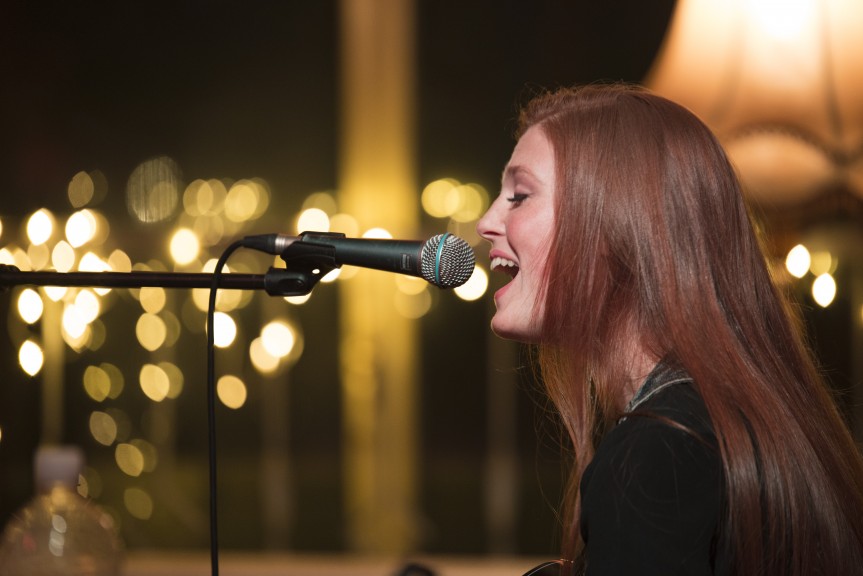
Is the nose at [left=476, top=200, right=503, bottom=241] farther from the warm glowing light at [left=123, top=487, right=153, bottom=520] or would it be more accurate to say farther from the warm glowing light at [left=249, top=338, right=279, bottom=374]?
the warm glowing light at [left=123, top=487, right=153, bottom=520]

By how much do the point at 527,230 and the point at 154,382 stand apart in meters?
2.59

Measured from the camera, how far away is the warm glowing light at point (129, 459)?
11.0 ft

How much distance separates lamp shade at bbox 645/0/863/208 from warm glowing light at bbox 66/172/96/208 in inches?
75.3

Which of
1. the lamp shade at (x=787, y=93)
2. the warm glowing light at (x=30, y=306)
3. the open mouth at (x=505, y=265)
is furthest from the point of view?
the warm glowing light at (x=30, y=306)

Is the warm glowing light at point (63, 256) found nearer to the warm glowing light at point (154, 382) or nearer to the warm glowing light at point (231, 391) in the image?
the warm glowing light at point (154, 382)

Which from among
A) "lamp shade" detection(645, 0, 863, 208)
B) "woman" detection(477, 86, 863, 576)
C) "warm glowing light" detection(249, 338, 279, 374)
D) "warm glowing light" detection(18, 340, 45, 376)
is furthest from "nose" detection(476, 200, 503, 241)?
"warm glowing light" detection(18, 340, 45, 376)

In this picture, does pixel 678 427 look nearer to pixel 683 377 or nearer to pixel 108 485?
pixel 683 377

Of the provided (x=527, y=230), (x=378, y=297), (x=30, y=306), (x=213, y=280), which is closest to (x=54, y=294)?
(x=30, y=306)

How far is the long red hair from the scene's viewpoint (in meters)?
0.94

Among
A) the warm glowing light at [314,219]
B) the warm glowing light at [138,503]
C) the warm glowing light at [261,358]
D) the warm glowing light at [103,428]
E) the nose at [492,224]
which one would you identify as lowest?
the warm glowing light at [138,503]

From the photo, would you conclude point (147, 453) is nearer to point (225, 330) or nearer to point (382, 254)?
point (225, 330)

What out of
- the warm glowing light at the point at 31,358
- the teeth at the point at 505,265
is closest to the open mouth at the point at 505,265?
the teeth at the point at 505,265

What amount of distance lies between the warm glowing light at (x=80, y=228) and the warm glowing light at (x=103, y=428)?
0.59 metres

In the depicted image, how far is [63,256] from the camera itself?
10.8ft
